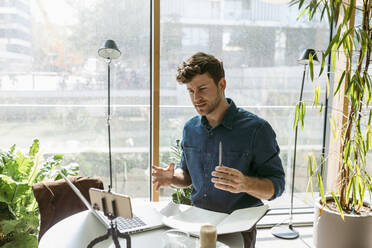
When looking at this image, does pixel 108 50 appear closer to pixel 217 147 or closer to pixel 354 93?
pixel 217 147

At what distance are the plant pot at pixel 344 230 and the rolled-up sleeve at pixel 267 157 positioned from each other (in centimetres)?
110

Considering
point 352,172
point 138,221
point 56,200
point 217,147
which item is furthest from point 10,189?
point 352,172

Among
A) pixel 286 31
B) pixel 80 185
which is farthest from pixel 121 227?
pixel 286 31

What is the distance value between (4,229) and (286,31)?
2849mm

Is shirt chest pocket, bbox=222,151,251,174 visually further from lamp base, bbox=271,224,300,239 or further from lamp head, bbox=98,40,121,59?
lamp base, bbox=271,224,300,239

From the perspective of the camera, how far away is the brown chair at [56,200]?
1841 millimetres

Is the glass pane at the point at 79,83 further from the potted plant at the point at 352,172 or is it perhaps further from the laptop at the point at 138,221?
the laptop at the point at 138,221

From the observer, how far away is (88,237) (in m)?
1.26

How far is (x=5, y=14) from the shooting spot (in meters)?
2.82

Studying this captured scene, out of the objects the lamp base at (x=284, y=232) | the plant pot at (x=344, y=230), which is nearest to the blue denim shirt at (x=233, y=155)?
the plant pot at (x=344, y=230)

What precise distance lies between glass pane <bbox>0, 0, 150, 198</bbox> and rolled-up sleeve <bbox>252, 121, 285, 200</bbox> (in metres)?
1.70

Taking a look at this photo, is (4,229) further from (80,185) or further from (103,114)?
(103,114)

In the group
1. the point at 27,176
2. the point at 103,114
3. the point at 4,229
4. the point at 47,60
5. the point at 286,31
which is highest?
the point at 286,31

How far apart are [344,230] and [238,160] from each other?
125cm
